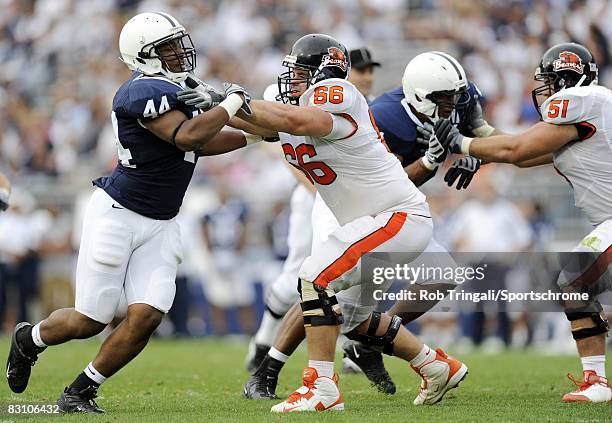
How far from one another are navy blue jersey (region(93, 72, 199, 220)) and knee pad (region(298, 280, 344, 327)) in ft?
2.94

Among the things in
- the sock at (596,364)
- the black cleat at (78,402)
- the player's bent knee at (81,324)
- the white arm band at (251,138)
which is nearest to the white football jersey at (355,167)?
the white arm band at (251,138)

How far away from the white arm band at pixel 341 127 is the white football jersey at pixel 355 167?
1 centimetres

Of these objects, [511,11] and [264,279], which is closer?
[264,279]

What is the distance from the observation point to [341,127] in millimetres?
5230

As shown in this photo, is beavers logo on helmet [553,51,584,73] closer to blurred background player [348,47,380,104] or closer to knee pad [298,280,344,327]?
knee pad [298,280,344,327]

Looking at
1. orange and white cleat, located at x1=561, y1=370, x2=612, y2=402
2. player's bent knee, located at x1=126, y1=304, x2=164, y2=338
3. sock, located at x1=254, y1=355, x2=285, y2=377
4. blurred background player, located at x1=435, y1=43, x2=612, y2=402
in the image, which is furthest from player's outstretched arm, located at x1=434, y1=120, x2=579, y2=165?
player's bent knee, located at x1=126, y1=304, x2=164, y2=338

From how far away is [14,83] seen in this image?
48.6ft

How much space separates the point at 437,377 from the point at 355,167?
1.20 m

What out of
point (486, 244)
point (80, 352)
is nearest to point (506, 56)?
point (486, 244)

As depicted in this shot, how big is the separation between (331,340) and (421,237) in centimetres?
71

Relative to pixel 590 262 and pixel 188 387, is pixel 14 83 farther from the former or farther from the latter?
pixel 590 262

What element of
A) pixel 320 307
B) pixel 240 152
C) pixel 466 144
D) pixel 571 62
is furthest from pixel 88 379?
pixel 240 152

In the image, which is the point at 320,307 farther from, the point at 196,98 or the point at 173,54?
the point at 173,54

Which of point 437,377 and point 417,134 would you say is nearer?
point 437,377
